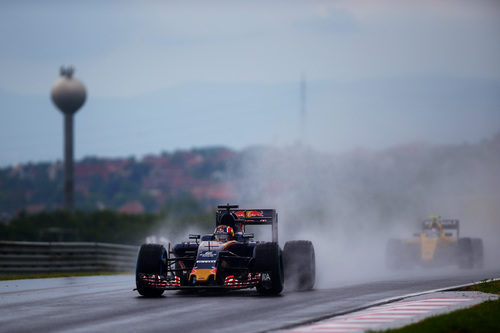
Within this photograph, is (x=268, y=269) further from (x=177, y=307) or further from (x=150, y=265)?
(x=177, y=307)

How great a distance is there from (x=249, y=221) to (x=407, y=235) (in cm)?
3317

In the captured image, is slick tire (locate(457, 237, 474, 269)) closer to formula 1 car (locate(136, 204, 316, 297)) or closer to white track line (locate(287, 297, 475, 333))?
formula 1 car (locate(136, 204, 316, 297))

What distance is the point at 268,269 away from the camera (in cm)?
1964

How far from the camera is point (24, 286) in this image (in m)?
25.7

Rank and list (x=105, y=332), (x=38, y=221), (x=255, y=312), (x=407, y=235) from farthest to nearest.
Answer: (x=38, y=221), (x=407, y=235), (x=255, y=312), (x=105, y=332)

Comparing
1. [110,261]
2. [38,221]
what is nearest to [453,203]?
[110,261]

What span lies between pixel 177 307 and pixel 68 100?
340 feet

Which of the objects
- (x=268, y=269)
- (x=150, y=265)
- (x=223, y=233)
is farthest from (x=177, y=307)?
(x=223, y=233)

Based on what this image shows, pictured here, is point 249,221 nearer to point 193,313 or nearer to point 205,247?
point 205,247

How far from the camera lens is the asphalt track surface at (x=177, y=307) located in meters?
14.8

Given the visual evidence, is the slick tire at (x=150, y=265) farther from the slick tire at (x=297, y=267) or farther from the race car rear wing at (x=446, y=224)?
the race car rear wing at (x=446, y=224)

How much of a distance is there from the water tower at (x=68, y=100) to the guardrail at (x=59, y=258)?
7499 cm

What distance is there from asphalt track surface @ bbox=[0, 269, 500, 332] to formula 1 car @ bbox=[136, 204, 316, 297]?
33cm

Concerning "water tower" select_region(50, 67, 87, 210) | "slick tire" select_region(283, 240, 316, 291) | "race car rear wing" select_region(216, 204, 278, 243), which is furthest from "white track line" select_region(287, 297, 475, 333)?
"water tower" select_region(50, 67, 87, 210)
